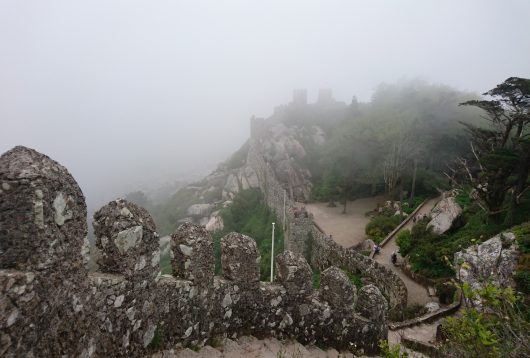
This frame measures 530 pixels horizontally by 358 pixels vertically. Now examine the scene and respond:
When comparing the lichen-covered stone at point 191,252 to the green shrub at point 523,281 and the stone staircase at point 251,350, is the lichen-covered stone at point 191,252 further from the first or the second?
the green shrub at point 523,281

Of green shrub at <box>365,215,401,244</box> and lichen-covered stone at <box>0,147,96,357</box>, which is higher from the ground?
lichen-covered stone at <box>0,147,96,357</box>

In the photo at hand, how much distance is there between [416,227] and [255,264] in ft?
61.8

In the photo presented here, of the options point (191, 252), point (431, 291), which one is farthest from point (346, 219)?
point (191, 252)

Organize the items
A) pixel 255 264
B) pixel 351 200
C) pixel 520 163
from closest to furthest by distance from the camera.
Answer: pixel 255 264 < pixel 520 163 < pixel 351 200

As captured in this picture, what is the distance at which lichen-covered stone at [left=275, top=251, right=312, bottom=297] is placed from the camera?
251 inches

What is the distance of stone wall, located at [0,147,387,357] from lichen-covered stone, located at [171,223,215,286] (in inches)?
0.5

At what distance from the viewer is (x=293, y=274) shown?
251 inches

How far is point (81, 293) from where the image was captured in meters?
3.24

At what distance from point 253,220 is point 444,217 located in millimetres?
18053

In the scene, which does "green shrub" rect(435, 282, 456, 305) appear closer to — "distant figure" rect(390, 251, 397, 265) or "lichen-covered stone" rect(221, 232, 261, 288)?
"distant figure" rect(390, 251, 397, 265)

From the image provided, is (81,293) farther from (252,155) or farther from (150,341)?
(252,155)

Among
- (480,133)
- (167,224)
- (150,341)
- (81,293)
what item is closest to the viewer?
(81,293)

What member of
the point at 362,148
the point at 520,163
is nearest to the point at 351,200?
the point at 362,148

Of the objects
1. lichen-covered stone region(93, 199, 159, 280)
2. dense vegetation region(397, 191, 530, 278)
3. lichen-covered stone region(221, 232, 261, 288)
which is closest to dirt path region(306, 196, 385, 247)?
dense vegetation region(397, 191, 530, 278)
